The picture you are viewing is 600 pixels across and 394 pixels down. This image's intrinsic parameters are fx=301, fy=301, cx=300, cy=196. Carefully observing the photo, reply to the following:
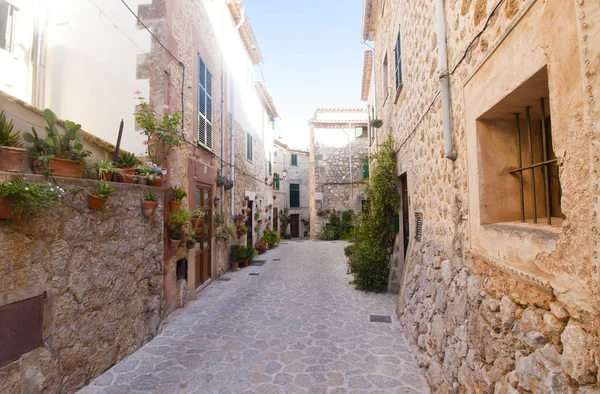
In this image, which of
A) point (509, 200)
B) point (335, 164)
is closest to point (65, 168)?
point (509, 200)

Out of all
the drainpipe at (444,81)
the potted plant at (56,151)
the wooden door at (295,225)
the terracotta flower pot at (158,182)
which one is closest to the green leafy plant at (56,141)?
the potted plant at (56,151)

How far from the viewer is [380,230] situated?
22.7 ft

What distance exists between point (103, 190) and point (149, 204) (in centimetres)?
94

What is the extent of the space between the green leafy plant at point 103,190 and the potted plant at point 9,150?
0.79m

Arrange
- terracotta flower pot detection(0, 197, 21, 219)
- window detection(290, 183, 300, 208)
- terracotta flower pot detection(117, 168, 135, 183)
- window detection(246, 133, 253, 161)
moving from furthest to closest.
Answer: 1. window detection(290, 183, 300, 208)
2. window detection(246, 133, 253, 161)
3. terracotta flower pot detection(117, 168, 135, 183)
4. terracotta flower pot detection(0, 197, 21, 219)

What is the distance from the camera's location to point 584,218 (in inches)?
52.7

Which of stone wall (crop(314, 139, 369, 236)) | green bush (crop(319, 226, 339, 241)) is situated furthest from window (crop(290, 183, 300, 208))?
green bush (crop(319, 226, 339, 241))

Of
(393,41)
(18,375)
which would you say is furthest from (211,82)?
(18,375)

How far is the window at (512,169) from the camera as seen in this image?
2162 mm

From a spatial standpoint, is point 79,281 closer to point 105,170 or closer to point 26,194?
point 26,194

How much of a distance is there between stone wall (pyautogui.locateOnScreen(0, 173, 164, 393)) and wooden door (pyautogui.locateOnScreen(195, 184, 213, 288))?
2459 millimetres

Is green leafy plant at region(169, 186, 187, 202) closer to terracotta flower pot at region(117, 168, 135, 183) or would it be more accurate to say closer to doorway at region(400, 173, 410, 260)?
terracotta flower pot at region(117, 168, 135, 183)

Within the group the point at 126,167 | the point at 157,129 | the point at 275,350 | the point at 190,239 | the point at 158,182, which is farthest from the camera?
the point at 190,239

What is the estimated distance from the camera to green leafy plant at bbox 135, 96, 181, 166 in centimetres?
495
